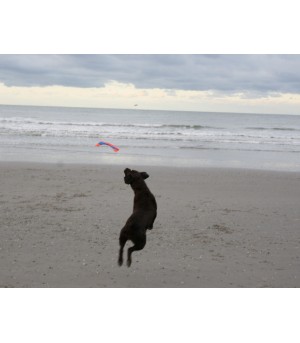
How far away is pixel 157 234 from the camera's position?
25.6ft

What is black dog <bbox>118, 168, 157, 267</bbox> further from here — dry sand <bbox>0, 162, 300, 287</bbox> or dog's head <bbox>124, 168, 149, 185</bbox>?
dry sand <bbox>0, 162, 300, 287</bbox>

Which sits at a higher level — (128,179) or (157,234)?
(128,179)

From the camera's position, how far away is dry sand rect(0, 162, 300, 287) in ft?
19.3

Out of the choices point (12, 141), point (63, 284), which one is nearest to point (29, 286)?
point (63, 284)

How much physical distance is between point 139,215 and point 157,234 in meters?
4.18

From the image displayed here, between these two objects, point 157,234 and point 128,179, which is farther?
point 157,234

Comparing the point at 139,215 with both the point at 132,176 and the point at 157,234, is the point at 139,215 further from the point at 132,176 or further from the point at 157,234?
the point at 157,234

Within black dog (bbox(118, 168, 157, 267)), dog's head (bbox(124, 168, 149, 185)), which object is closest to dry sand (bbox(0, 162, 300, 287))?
black dog (bbox(118, 168, 157, 267))

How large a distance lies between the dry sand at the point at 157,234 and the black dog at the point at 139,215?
2.15 metres

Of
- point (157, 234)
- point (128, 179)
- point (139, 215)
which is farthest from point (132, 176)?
point (157, 234)

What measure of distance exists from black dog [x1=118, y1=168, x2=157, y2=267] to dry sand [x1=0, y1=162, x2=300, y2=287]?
2.15m

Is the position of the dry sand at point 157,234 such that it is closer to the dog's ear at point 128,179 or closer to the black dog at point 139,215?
the black dog at point 139,215

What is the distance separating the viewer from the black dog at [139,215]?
367cm

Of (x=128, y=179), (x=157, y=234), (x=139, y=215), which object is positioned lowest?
(x=157, y=234)
